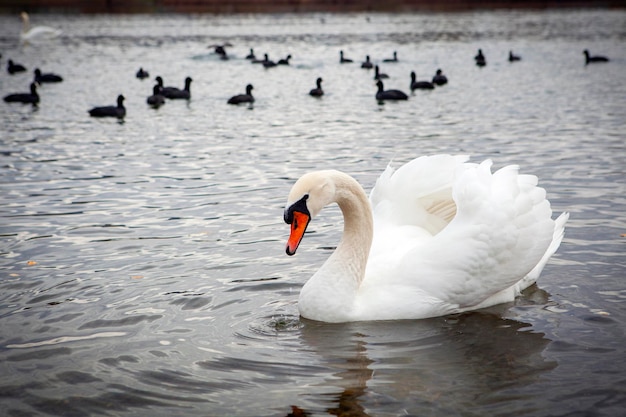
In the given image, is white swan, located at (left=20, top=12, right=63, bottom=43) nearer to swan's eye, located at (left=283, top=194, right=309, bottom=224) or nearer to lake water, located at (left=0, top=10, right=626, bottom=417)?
lake water, located at (left=0, top=10, right=626, bottom=417)

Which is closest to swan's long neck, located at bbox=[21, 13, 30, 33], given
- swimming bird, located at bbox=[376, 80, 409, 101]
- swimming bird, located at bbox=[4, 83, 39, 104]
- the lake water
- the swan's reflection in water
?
the lake water

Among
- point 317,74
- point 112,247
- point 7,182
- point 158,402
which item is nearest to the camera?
point 158,402

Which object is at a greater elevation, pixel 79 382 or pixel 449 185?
pixel 449 185

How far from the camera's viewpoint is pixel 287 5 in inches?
3772

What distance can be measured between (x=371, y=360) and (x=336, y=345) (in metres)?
0.42

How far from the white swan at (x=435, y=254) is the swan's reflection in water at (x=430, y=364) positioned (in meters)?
0.19

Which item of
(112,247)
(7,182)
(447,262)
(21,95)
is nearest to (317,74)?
(21,95)

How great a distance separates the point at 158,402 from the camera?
19.3 ft

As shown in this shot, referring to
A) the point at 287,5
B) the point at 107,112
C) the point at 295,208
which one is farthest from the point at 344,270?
the point at 287,5

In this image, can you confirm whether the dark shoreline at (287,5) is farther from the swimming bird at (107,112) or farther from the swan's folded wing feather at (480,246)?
the swan's folded wing feather at (480,246)

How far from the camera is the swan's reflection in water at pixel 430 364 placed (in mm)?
5828

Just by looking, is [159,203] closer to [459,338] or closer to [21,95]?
[459,338]

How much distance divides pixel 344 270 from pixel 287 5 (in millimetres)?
91528

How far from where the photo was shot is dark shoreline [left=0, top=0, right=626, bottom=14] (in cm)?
9125
